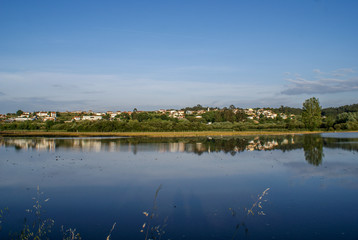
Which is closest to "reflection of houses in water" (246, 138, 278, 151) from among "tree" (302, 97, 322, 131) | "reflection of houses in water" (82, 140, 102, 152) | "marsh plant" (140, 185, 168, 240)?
"reflection of houses in water" (82, 140, 102, 152)

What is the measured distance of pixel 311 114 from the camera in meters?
66.5

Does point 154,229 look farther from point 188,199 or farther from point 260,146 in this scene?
point 260,146

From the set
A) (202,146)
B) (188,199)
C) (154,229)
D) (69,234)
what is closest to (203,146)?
(202,146)

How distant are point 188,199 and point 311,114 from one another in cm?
6266

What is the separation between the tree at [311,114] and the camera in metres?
65.8

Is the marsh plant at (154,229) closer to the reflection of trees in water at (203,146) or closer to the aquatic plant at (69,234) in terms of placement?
the aquatic plant at (69,234)

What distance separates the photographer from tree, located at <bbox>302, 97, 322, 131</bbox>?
65812 mm

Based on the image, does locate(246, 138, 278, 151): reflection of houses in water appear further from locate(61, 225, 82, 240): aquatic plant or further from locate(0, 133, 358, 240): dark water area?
locate(61, 225, 82, 240): aquatic plant

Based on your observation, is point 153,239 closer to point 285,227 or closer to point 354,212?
point 285,227

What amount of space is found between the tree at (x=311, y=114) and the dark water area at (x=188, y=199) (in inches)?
2016

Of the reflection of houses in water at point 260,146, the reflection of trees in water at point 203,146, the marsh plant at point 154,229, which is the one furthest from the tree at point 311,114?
the marsh plant at point 154,229

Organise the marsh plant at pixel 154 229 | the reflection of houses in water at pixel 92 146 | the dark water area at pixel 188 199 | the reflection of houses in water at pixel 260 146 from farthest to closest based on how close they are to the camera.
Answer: the reflection of houses in water at pixel 92 146 → the reflection of houses in water at pixel 260 146 → the dark water area at pixel 188 199 → the marsh plant at pixel 154 229

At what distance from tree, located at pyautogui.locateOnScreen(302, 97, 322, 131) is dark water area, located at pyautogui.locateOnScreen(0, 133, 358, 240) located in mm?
51200

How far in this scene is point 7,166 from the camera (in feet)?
58.2
